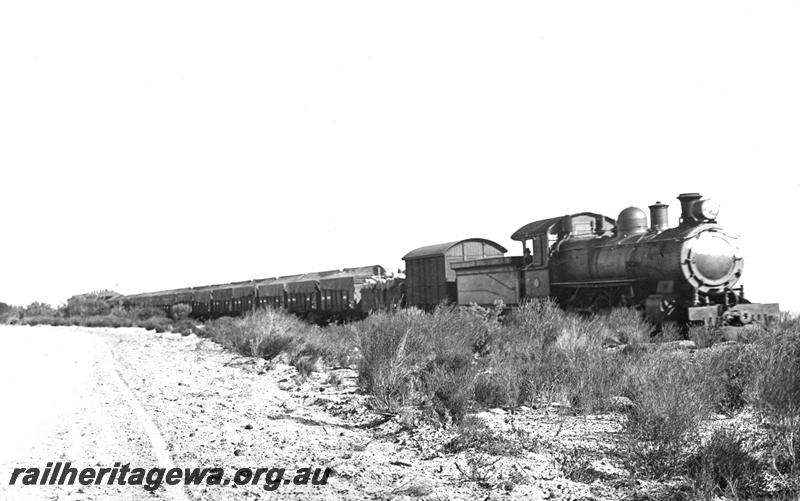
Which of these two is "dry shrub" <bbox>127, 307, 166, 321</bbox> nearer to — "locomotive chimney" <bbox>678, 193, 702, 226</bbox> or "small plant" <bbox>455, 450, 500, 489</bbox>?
"locomotive chimney" <bbox>678, 193, 702, 226</bbox>

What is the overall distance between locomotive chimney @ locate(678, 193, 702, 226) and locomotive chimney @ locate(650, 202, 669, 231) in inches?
39.7

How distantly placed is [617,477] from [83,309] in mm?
68006

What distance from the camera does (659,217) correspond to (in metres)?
19.9

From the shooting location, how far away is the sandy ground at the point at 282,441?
6.16 m

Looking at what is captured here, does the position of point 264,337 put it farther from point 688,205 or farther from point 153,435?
point 688,205

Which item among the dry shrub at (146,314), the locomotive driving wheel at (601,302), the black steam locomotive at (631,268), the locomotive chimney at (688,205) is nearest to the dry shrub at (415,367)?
the black steam locomotive at (631,268)

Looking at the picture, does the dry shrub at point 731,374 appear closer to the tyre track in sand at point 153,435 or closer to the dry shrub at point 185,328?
the tyre track in sand at point 153,435

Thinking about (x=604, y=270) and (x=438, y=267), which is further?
(x=438, y=267)

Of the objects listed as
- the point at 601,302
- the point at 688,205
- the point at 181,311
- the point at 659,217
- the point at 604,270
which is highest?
the point at 688,205

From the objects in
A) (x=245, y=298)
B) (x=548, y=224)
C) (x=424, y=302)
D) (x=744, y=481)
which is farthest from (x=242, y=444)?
(x=245, y=298)

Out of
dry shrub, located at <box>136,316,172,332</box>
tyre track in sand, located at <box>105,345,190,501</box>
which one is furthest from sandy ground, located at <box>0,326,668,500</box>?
dry shrub, located at <box>136,316,172,332</box>

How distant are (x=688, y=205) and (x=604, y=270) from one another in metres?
2.92

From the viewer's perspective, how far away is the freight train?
1798 cm

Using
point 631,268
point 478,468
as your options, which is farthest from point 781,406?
point 631,268
